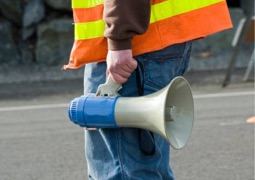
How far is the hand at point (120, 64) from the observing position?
294 cm

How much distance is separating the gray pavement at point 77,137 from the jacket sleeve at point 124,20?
2954mm

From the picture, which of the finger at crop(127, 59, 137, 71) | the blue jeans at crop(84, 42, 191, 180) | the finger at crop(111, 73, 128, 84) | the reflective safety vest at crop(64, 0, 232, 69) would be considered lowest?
the blue jeans at crop(84, 42, 191, 180)

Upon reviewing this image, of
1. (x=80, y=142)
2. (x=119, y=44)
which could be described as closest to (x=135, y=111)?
(x=119, y=44)

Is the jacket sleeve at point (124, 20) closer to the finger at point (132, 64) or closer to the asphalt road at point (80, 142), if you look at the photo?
the finger at point (132, 64)

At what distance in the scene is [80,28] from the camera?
3.10 meters

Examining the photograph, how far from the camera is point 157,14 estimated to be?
308cm

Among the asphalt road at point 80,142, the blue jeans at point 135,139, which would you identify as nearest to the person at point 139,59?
the blue jeans at point 135,139

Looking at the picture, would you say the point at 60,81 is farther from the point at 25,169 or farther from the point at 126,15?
the point at 126,15

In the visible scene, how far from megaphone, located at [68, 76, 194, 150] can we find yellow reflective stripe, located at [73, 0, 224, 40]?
204 millimetres

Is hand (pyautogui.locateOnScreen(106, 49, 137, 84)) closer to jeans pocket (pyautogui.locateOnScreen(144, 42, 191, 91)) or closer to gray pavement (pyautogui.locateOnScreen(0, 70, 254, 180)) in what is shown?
jeans pocket (pyautogui.locateOnScreen(144, 42, 191, 91))

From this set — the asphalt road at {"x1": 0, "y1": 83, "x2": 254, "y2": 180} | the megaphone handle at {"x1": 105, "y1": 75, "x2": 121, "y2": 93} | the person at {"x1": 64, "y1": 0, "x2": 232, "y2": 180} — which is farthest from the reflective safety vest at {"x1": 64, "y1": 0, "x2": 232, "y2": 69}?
the asphalt road at {"x1": 0, "y1": 83, "x2": 254, "y2": 180}

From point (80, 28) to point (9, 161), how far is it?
3484 mm

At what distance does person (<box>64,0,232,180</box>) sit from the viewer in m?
3.06

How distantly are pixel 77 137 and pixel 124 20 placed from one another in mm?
4407
